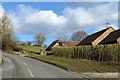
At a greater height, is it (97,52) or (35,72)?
(97,52)

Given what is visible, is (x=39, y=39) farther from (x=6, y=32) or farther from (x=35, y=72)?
(x=35, y=72)

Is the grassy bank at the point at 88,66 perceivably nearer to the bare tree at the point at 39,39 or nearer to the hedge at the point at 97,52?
the hedge at the point at 97,52

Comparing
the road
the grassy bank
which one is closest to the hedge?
the grassy bank

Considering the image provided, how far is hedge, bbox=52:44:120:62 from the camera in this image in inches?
1689

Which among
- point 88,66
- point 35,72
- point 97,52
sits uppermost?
point 97,52

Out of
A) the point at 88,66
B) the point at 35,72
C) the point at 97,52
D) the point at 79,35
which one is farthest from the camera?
the point at 79,35

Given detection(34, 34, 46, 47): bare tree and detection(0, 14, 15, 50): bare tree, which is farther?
detection(34, 34, 46, 47): bare tree

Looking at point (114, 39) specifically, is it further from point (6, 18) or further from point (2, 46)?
point (2, 46)

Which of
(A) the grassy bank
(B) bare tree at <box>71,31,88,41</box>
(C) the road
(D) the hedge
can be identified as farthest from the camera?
(B) bare tree at <box>71,31,88,41</box>

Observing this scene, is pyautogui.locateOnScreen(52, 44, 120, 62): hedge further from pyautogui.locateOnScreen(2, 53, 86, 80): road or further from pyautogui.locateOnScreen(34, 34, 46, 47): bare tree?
pyautogui.locateOnScreen(34, 34, 46, 47): bare tree

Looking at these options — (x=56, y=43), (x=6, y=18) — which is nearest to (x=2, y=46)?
(x=6, y=18)

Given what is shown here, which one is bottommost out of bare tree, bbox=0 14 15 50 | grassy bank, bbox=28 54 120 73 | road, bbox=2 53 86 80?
road, bbox=2 53 86 80

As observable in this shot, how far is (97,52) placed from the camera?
1886 inches

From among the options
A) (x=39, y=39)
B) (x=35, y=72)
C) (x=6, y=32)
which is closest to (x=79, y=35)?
(x=39, y=39)
